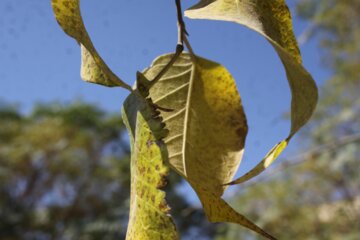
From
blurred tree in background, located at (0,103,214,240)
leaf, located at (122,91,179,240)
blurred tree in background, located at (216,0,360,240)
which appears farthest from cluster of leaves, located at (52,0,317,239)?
blurred tree in background, located at (0,103,214,240)

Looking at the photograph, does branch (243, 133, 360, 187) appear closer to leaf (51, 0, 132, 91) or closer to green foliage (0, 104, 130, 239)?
leaf (51, 0, 132, 91)

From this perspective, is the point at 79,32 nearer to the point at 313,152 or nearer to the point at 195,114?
the point at 195,114

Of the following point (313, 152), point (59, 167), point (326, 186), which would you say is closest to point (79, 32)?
point (313, 152)

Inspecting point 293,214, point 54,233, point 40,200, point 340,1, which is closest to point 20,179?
point 40,200

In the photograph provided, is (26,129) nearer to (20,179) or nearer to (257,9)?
(20,179)

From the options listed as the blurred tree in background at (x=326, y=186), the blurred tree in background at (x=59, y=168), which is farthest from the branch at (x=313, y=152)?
the blurred tree in background at (x=59, y=168)

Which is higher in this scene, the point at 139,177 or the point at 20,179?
the point at 139,177

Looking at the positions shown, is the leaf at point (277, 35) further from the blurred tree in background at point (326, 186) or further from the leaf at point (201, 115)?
the blurred tree in background at point (326, 186)
